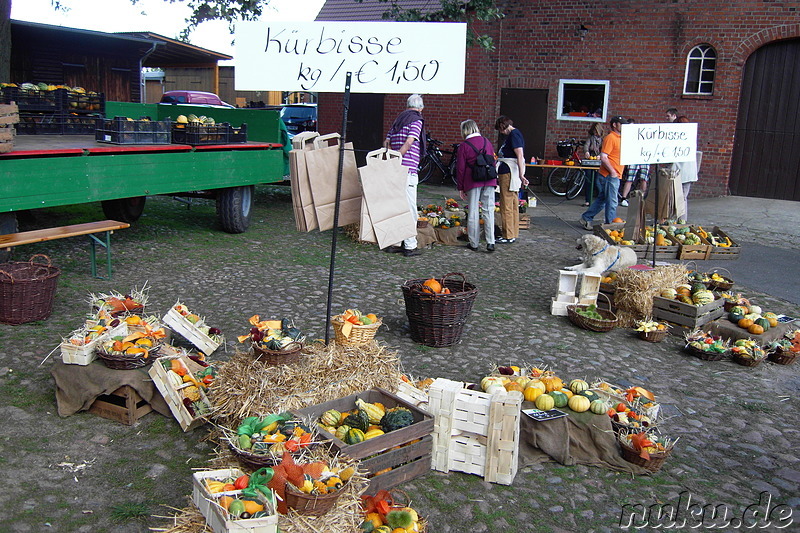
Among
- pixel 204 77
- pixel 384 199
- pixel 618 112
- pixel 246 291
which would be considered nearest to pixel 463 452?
pixel 384 199

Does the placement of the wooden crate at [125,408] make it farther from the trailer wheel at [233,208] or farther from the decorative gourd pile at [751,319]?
the trailer wheel at [233,208]

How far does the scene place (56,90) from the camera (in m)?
10.1

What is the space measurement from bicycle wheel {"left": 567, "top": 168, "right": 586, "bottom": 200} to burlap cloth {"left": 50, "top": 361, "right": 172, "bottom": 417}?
12927 millimetres

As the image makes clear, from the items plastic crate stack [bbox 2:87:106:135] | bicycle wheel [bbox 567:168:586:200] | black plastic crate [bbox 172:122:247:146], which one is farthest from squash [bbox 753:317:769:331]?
bicycle wheel [bbox 567:168:586:200]

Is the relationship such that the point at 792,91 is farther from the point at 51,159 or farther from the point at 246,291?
the point at 51,159

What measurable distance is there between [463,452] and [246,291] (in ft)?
12.8

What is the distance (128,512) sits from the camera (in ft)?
11.3

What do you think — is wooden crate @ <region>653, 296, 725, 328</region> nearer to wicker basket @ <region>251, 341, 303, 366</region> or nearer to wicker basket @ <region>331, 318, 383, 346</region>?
wicker basket @ <region>331, 318, 383, 346</region>

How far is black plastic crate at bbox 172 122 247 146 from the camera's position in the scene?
9039 mm

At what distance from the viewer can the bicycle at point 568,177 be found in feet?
51.5

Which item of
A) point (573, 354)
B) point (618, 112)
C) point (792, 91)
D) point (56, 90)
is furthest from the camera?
point (618, 112)

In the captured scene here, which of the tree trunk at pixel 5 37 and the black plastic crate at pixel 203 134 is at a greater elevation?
the tree trunk at pixel 5 37

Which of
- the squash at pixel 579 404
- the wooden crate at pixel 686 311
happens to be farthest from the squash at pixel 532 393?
the wooden crate at pixel 686 311

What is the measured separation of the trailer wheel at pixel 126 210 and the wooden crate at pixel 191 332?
5.61m
